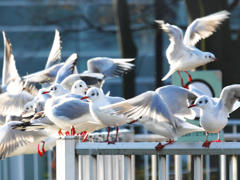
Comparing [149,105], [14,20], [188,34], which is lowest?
[149,105]

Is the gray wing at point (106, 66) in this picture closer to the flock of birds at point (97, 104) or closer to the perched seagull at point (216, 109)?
the flock of birds at point (97, 104)

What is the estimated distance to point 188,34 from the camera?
5730 millimetres

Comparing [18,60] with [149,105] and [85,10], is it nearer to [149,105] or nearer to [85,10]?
[85,10]

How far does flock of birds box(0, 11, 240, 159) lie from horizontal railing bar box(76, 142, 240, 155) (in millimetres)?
57

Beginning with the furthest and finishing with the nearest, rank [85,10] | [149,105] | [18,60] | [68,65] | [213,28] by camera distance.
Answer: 1. [85,10]
2. [18,60]
3. [213,28]
4. [68,65]
5. [149,105]

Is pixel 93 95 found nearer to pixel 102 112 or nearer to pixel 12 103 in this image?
pixel 102 112

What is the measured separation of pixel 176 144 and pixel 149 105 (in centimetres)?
42

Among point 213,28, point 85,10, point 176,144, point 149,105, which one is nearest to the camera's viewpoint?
point 176,144

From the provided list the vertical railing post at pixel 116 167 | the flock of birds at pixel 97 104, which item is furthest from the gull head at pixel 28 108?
the vertical railing post at pixel 116 167

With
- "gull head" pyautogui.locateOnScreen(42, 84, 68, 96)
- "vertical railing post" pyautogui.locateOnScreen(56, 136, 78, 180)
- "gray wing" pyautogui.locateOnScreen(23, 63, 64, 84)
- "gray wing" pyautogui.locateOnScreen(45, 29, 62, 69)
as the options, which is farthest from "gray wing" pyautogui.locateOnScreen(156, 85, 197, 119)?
"gray wing" pyautogui.locateOnScreen(45, 29, 62, 69)

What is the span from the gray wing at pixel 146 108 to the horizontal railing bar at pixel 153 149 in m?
0.27

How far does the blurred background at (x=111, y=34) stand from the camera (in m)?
7.67

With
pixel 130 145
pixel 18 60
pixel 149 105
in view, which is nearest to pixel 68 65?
pixel 149 105

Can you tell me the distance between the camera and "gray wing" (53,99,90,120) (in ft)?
14.1
